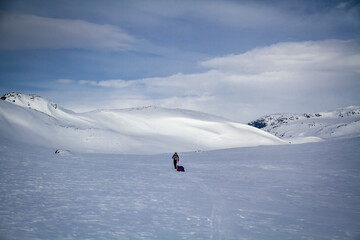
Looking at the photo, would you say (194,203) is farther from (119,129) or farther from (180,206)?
(119,129)

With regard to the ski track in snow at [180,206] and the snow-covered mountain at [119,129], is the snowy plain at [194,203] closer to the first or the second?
the ski track in snow at [180,206]

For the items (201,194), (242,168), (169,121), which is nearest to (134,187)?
(201,194)

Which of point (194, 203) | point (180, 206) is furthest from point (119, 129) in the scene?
point (180, 206)

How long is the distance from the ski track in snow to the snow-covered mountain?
30853 millimetres

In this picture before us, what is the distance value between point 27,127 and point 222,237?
50.9 metres

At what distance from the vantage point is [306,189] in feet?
49.1

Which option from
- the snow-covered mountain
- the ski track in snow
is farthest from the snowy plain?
the snow-covered mountain

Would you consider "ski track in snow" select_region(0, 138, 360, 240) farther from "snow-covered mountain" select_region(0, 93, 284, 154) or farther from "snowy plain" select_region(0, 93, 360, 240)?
"snow-covered mountain" select_region(0, 93, 284, 154)

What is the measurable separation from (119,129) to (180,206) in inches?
2459

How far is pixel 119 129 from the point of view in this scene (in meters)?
71.8

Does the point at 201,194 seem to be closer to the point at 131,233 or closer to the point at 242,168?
the point at 131,233

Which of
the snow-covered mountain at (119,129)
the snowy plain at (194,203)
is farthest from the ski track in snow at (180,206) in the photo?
the snow-covered mountain at (119,129)

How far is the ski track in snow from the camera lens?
8.34 meters

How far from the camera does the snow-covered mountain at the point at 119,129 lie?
49000 millimetres
